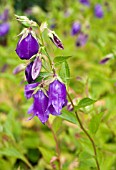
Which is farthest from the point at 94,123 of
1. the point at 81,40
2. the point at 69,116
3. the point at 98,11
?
the point at 98,11

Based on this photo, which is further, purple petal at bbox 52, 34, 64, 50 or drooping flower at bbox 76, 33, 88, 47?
drooping flower at bbox 76, 33, 88, 47

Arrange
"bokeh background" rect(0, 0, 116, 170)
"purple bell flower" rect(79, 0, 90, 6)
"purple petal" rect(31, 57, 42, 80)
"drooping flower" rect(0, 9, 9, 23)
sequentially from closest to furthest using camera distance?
"purple petal" rect(31, 57, 42, 80) < "bokeh background" rect(0, 0, 116, 170) < "drooping flower" rect(0, 9, 9, 23) < "purple bell flower" rect(79, 0, 90, 6)

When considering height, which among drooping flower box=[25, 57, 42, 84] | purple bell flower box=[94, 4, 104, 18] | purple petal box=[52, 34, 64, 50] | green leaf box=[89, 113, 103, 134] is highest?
purple bell flower box=[94, 4, 104, 18]

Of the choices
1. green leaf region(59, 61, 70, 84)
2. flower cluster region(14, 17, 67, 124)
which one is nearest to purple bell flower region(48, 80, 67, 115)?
flower cluster region(14, 17, 67, 124)

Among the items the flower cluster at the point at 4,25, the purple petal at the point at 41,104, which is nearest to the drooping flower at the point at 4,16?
the flower cluster at the point at 4,25

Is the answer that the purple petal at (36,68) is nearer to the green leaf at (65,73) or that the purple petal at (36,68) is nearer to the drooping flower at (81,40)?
the green leaf at (65,73)

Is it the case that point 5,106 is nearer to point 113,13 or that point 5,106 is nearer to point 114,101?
point 114,101

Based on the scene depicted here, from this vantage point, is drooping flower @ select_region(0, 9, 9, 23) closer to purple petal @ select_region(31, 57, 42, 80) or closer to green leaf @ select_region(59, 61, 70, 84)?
green leaf @ select_region(59, 61, 70, 84)
